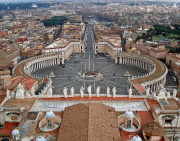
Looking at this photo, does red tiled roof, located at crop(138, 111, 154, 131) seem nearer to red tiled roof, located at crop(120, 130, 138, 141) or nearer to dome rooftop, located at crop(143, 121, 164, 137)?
red tiled roof, located at crop(120, 130, 138, 141)

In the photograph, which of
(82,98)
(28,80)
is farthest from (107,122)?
(28,80)

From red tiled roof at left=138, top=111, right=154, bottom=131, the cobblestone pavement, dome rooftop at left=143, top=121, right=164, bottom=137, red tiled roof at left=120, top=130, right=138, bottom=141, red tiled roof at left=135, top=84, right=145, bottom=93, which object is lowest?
the cobblestone pavement

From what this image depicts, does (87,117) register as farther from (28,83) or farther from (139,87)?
(28,83)

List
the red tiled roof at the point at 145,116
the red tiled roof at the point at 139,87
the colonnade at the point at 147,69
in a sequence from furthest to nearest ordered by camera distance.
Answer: the colonnade at the point at 147,69
the red tiled roof at the point at 139,87
the red tiled roof at the point at 145,116

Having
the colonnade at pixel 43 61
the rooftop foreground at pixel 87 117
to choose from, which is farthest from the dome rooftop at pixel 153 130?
the colonnade at pixel 43 61

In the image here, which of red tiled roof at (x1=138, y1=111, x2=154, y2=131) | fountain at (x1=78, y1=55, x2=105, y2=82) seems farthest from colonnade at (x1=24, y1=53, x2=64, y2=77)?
red tiled roof at (x1=138, y1=111, x2=154, y2=131)

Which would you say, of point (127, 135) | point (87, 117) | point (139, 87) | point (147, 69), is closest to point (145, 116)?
point (127, 135)

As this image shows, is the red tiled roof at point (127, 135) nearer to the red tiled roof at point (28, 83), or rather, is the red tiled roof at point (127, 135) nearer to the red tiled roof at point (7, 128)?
the red tiled roof at point (7, 128)

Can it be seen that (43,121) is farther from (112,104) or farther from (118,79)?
(118,79)

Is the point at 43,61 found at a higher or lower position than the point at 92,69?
higher
